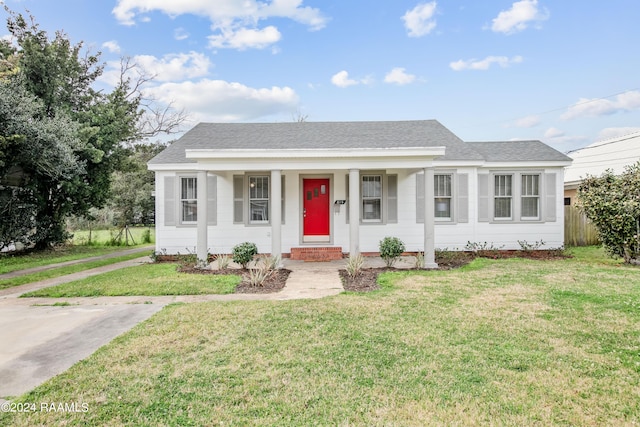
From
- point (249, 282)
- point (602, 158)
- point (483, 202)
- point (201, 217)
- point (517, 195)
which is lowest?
point (249, 282)

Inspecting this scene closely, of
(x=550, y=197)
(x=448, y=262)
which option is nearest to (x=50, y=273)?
(x=448, y=262)

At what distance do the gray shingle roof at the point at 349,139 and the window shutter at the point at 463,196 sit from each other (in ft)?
2.13

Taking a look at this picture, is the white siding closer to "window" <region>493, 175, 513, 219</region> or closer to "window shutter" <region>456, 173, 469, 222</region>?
"window shutter" <region>456, 173, 469, 222</region>

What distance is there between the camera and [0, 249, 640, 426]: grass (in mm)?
2510

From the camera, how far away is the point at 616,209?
27.8 ft

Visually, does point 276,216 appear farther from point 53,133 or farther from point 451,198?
point 53,133

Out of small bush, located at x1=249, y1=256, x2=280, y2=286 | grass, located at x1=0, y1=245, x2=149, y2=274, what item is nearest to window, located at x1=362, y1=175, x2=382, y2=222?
small bush, located at x1=249, y1=256, x2=280, y2=286

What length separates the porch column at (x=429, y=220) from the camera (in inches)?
340

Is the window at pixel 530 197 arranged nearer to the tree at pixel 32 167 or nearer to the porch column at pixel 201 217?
the porch column at pixel 201 217

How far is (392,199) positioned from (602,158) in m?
16.3

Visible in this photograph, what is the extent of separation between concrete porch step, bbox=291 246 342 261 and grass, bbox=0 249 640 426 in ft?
15.0

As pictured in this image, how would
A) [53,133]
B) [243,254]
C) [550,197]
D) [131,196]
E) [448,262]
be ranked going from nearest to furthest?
[243,254]
[448,262]
[53,133]
[550,197]
[131,196]

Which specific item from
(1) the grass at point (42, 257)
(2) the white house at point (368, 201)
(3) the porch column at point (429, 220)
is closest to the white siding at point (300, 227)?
(2) the white house at point (368, 201)

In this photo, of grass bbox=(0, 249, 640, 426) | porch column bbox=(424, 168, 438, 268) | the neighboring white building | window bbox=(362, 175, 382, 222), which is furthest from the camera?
the neighboring white building
